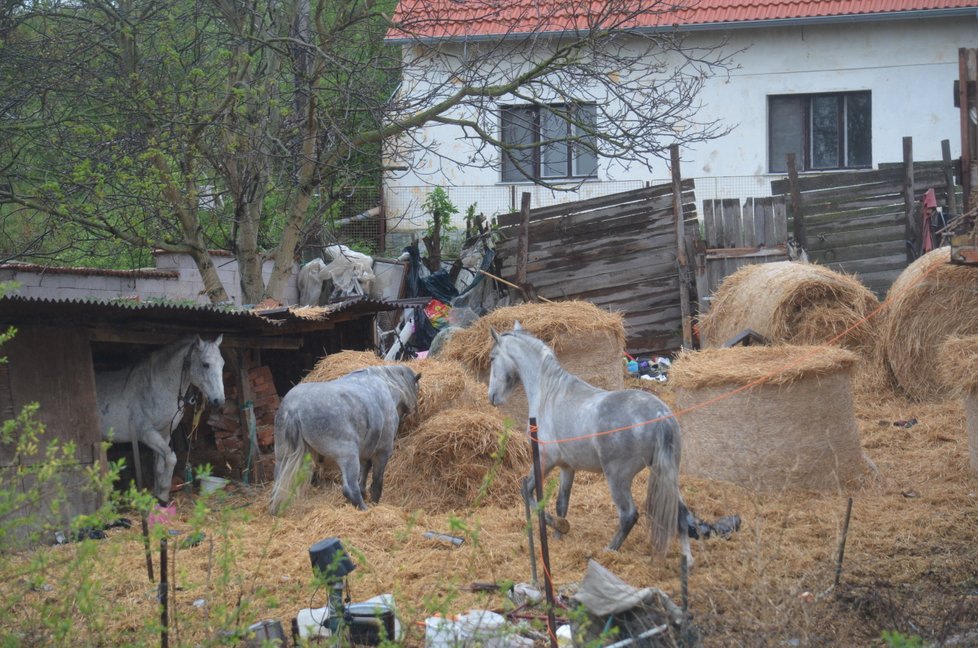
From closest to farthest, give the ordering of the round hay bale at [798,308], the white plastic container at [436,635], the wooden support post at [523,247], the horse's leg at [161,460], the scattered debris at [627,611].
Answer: the white plastic container at [436,635] < the scattered debris at [627,611] < the horse's leg at [161,460] < the round hay bale at [798,308] < the wooden support post at [523,247]

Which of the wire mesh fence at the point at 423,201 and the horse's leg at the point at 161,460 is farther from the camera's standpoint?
the wire mesh fence at the point at 423,201

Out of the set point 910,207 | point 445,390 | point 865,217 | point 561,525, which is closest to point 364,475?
point 445,390

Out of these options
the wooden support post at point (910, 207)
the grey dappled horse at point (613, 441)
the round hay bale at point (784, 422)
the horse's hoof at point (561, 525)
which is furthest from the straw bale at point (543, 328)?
the wooden support post at point (910, 207)

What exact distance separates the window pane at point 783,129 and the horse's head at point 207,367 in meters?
11.8

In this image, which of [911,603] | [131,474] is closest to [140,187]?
[131,474]

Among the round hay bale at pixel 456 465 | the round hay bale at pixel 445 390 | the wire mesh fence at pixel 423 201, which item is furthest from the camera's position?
the wire mesh fence at pixel 423 201

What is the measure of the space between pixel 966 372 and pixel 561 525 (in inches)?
129

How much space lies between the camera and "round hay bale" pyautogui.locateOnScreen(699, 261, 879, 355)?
10.6 m

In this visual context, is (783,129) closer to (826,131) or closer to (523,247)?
(826,131)

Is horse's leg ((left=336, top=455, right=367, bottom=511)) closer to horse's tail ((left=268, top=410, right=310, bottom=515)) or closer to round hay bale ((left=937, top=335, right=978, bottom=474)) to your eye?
horse's tail ((left=268, top=410, right=310, bottom=515))

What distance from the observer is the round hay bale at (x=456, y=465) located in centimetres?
828

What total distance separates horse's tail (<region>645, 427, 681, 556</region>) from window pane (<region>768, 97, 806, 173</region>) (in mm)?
12591

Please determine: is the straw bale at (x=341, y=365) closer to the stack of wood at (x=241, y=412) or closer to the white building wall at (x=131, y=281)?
the stack of wood at (x=241, y=412)

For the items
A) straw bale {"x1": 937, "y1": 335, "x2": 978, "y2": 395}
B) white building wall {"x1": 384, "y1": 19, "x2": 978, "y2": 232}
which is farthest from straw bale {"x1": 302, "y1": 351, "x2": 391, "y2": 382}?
white building wall {"x1": 384, "y1": 19, "x2": 978, "y2": 232}
